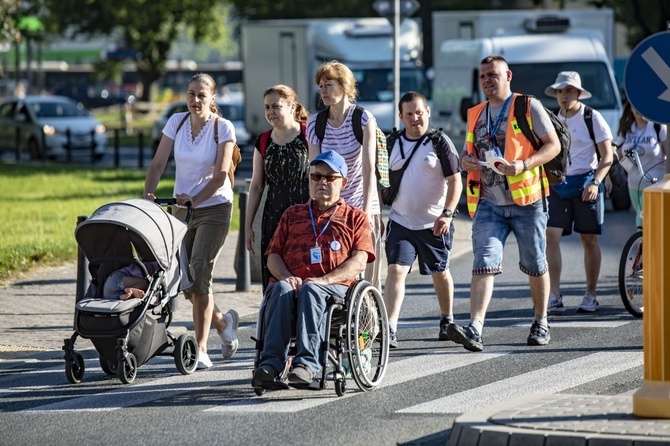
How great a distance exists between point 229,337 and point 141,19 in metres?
48.1

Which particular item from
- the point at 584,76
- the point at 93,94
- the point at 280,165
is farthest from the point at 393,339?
the point at 93,94

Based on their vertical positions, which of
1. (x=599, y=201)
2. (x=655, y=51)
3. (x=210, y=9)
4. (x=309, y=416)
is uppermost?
(x=210, y=9)

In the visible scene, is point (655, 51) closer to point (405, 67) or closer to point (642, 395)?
point (642, 395)

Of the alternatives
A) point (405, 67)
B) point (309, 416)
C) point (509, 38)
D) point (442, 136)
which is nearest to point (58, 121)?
point (405, 67)

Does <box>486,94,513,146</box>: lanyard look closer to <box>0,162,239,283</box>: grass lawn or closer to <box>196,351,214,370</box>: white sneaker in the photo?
<box>196,351,214,370</box>: white sneaker

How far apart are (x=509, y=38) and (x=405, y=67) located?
726cm

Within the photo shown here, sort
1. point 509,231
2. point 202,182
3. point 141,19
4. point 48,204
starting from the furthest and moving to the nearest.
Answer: point 141,19, point 48,204, point 509,231, point 202,182

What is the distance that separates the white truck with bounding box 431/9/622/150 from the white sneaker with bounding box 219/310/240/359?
1142 centimetres

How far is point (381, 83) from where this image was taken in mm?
28484

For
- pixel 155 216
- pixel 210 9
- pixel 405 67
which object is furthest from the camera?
pixel 210 9

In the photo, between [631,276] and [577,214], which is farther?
[577,214]

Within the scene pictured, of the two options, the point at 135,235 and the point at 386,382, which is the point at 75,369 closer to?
the point at 135,235

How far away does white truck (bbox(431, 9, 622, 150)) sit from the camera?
21562 mm

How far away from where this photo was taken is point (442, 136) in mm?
9906
